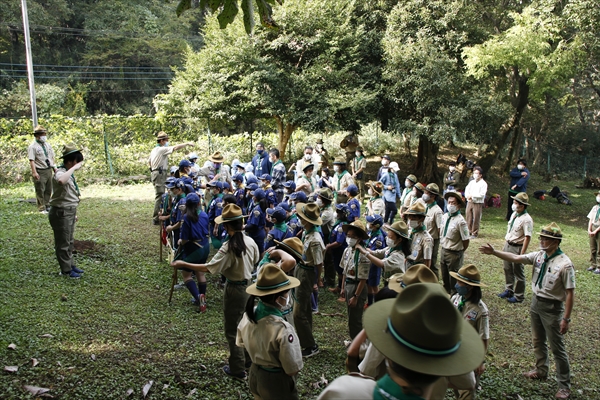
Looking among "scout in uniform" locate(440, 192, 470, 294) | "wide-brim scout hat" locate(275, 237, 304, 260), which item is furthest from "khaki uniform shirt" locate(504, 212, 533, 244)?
"wide-brim scout hat" locate(275, 237, 304, 260)

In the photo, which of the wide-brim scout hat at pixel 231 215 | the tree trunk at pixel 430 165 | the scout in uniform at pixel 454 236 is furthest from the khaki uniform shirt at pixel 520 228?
the tree trunk at pixel 430 165

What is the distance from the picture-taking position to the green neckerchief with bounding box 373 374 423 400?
2.16 meters

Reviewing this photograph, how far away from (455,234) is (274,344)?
494 cm

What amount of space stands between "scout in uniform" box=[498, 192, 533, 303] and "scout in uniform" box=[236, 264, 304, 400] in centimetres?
576

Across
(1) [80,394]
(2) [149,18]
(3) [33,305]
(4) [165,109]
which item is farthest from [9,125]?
(2) [149,18]

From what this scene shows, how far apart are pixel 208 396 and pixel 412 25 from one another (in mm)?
16160

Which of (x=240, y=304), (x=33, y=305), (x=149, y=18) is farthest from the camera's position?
(x=149, y=18)

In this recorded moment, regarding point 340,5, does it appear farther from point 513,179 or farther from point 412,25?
point 513,179

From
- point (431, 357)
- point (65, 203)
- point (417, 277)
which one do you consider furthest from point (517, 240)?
point (65, 203)

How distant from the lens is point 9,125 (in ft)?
54.9

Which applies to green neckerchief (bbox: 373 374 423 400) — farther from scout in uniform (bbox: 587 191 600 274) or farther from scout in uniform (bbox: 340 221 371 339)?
scout in uniform (bbox: 587 191 600 274)

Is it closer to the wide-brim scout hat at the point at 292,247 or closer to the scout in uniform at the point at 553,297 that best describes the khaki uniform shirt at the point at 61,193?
the wide-brim scout hat at the point at 292,247

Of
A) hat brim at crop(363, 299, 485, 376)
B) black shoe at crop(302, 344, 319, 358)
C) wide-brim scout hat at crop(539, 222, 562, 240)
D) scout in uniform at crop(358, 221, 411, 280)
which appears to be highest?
hat brim at crop(363, 299, 485, 376)

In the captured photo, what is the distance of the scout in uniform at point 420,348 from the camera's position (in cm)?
215
